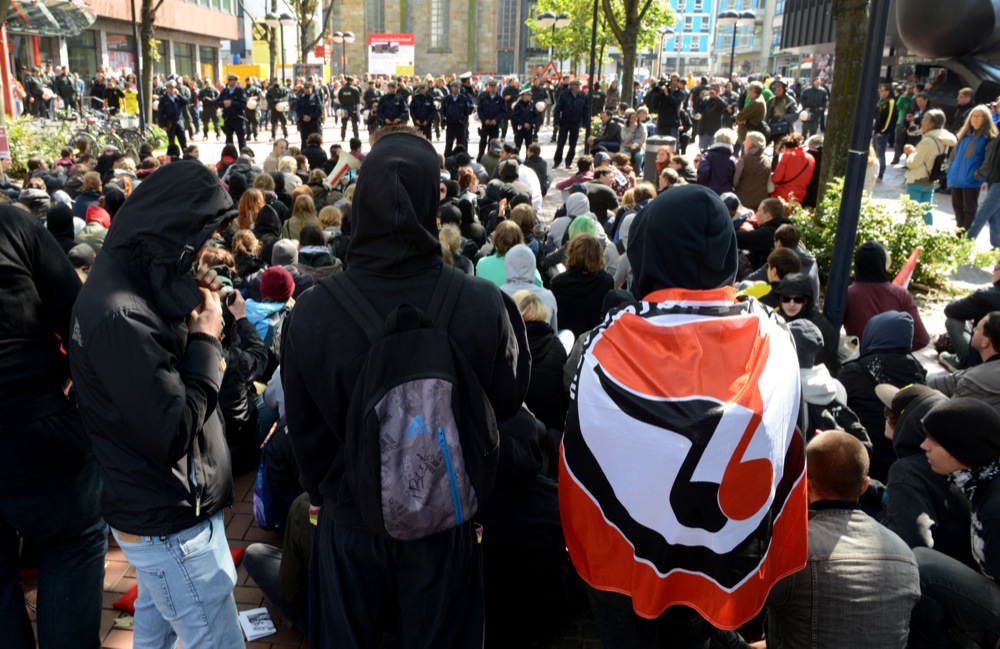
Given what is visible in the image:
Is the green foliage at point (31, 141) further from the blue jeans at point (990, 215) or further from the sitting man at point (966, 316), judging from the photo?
the blue jeans at point (990, 215)

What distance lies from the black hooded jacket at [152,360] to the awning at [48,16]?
22.9 meters

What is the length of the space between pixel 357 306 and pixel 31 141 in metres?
15.9

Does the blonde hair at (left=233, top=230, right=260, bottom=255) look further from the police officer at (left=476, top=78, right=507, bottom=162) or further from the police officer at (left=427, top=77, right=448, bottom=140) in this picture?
the police officer at (left=427, top=77, right=448, bottom=140)

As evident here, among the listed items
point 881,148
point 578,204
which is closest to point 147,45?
point 578,204

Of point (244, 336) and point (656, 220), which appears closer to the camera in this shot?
point (656, 220)

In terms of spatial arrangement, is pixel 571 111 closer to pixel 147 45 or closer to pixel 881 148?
pixel 881 148

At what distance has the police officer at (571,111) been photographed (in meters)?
18.7

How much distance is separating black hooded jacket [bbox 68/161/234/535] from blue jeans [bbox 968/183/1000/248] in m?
10.4

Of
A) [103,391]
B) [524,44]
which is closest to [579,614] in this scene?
[103,391]

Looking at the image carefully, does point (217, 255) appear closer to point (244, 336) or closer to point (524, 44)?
point (244, 336)

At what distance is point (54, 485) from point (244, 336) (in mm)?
1967

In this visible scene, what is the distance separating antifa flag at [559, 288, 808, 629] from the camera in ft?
7.18

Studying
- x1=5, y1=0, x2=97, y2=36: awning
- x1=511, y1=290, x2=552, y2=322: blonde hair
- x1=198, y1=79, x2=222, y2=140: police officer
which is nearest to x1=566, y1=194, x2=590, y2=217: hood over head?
x1=511, y1=290, x2=552, y2=322: blonde hair

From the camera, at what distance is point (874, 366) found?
4.54 metres
